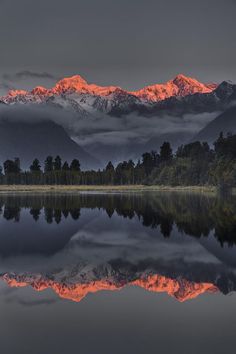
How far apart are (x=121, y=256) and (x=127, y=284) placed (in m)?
12.3

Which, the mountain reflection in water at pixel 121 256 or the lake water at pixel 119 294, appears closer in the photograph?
the lake water at pixel 119 294

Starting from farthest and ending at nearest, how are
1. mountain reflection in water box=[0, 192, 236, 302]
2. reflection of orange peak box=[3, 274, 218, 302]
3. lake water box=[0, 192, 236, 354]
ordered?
mountain reflection in water box=[0, 192, 236, 302], reflection of orange peak box=[3, 274, 218, 302], lake water box=[0, 192, 236, 354]

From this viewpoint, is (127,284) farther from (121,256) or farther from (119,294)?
(121,256)

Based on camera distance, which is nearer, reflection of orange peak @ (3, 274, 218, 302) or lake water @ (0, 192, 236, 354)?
lake water @ (0, 192, 236, 354)

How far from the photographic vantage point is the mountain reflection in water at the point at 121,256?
1259 inches

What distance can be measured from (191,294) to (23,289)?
372 inches

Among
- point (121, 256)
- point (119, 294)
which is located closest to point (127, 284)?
point (119, 294)

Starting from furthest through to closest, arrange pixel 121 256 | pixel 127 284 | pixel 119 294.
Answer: pixel 121 256, pixel 127 284, pixel 119 294

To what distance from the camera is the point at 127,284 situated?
31984mm

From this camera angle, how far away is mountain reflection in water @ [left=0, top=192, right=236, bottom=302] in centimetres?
3197

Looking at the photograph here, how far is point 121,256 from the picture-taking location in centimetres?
4428

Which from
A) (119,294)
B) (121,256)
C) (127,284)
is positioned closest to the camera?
(119,294)

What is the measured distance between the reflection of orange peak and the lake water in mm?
57

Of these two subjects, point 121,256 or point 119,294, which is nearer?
point 119,294
